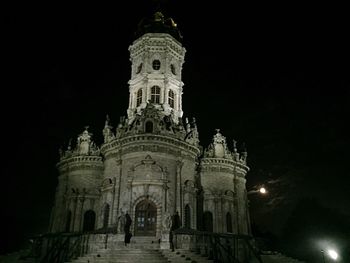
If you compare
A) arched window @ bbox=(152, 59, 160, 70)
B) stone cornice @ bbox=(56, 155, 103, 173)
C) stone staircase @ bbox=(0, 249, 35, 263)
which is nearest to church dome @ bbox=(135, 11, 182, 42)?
arched window @ bbox=(152, 59, 160, 70)

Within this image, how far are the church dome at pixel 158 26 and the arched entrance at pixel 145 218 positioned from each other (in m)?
22.3

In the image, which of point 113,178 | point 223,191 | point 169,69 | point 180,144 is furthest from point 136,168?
point 169,69

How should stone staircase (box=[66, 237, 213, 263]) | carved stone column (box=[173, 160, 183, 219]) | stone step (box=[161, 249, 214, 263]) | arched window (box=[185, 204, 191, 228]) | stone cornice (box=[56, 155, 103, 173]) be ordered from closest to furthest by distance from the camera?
stone staircase (box=[66, 237, 213, 263]), stone step (box=[161, 249, 214, 263]), carved stone column (box=[173, 160, 183, 219]), arched window (box=[185, 204, 191, 228]), stone cornice (box=[56, 155, 103, 173])

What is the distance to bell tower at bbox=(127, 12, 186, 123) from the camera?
1662 inches

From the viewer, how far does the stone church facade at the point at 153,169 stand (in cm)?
3309

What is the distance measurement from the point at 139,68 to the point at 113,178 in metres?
15.4

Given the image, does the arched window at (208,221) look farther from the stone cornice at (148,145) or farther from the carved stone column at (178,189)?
the stone cornice at (148,145)

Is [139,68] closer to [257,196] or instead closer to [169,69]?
[169,69]

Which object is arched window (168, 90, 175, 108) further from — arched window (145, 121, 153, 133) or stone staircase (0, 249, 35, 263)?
stone staircase (0, 249, 35, 263)

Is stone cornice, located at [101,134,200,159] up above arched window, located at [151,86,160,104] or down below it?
below

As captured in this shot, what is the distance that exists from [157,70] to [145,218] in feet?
60.1

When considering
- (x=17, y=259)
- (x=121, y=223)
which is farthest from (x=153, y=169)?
(x=17, y=259)

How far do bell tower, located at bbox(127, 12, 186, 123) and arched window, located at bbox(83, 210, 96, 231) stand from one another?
11.2m

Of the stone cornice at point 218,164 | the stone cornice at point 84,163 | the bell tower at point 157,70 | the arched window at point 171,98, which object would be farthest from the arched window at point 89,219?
the arched window at point 171,98
